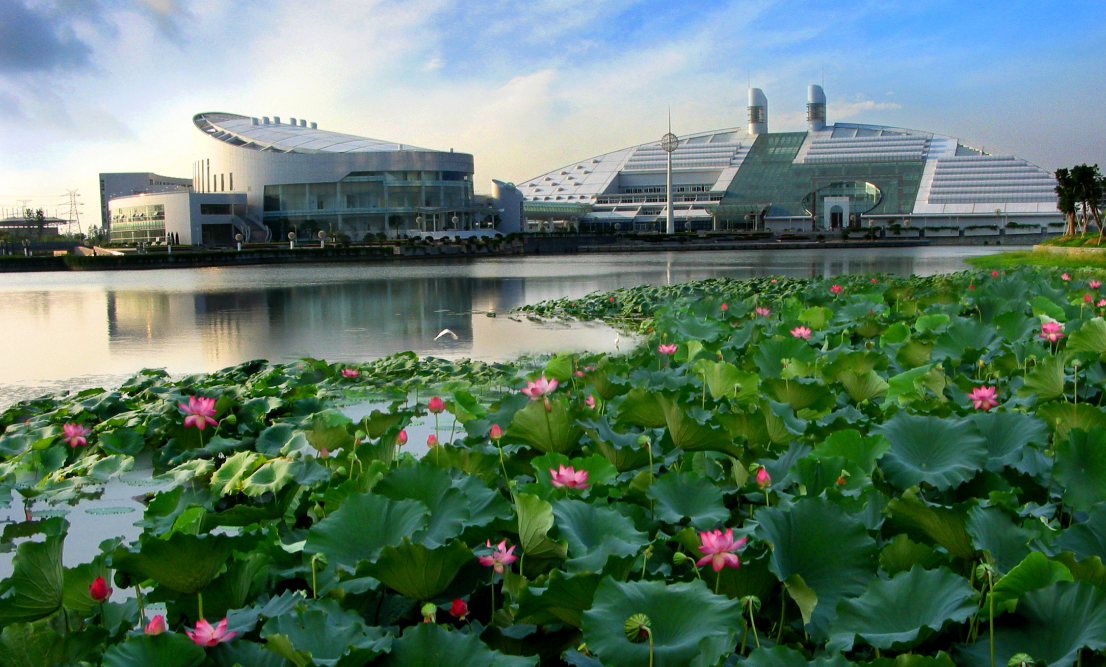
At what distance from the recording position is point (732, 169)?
89.2 metres

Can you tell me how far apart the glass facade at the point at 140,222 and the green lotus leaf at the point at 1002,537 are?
7024 cm

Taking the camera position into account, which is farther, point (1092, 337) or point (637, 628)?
point (1092, 337)

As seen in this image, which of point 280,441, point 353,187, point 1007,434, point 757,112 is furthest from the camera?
point 757,112

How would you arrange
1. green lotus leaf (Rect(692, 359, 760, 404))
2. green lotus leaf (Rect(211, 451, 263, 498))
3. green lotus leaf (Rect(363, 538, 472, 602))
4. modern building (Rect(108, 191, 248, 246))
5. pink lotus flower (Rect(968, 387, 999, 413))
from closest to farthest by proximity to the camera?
green lotus leaf (Rect(363, 538, 472, 602)), pink lotus flower (Rect(968, 387, 999, 413)), green lotus leaf (Rect(211, 451, 263, 498)), green lotus leaf (Rect(692, 359, 760, 404)), modern building (Rect(108, 191, 248, 246))

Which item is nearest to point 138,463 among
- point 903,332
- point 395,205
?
point 903,332

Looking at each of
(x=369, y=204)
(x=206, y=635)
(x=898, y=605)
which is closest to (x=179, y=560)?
(x=206, y=635)

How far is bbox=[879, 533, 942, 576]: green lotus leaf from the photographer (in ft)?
5.16

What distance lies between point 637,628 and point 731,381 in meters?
1.94

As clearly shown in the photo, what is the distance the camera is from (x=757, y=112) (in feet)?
334

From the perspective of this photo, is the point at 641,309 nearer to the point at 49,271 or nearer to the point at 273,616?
the point at 273,616

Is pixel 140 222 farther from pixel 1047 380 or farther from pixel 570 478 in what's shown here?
pixel 570 478

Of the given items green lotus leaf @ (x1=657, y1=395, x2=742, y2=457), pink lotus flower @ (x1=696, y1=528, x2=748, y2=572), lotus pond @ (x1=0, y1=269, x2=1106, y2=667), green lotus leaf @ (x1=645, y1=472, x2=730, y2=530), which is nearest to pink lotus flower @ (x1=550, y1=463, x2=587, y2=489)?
lotus pond @ (x1=0, y1=269, x2=1106, y2=667)

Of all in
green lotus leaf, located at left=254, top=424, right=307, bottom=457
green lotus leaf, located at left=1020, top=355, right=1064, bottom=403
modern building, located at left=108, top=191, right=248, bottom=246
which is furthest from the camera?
modern building, located at left=108, top=191, right=248, bottom=246

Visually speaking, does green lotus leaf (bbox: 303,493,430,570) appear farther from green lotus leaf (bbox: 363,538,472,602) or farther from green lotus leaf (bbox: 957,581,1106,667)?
green lotus leaf (bbox: 957,581,1106,667)
